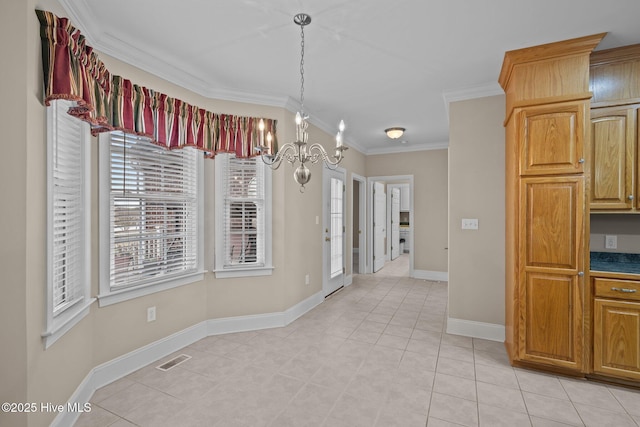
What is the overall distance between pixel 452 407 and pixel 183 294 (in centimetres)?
254

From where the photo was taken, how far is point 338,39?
94.7 inches

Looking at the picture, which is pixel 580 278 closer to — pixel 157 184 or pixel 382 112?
pixel 382 112

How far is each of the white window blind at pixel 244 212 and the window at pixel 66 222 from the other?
1.36 metres

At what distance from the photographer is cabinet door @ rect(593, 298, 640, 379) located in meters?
Result: 2.27

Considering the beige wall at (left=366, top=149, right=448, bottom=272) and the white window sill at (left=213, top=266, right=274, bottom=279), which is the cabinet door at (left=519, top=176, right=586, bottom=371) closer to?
the white window sill at (left=213, top=266, right=274, bottom=279)

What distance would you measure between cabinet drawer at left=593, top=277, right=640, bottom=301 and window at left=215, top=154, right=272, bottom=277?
3.03 meters

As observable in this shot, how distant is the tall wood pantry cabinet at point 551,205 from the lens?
2.38 m

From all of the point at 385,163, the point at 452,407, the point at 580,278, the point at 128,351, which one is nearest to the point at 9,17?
the point at 128,351

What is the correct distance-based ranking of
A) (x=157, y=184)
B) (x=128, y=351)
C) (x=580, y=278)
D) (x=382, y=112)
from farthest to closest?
(x=382, y=112) → (x=157, y=184) → (x=128, y=351) → (x=580, y=278)

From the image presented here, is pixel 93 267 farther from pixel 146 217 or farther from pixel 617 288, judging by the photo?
pixel 617 288

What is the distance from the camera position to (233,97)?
3385 mm

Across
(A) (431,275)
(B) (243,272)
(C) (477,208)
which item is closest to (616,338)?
(C) (477,208)

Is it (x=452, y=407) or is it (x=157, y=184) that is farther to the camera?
(x=157, y=184)

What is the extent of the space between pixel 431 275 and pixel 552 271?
363cm
